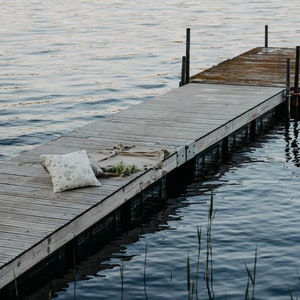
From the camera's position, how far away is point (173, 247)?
47.6 feet

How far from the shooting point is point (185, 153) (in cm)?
1720

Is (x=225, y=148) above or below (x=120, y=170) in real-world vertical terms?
below

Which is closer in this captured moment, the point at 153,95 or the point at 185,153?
the point at 185,153

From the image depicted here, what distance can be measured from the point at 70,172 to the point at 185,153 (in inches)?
127

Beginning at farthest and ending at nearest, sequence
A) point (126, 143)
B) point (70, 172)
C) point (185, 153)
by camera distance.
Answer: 1. point (126, 143)
2. point (185, 153)
3. point (70, 172)

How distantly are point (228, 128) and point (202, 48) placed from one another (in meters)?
16.4

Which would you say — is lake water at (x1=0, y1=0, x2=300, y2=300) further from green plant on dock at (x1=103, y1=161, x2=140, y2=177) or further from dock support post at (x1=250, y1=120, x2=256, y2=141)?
green plant on dock at (x1=103, y1=161, x2=140, y2=177)

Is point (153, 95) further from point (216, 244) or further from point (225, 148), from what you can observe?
point (216, 244)

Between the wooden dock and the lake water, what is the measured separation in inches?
29.1

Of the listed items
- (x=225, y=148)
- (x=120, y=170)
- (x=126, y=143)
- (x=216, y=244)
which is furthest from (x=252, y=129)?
(x=216, y=244)

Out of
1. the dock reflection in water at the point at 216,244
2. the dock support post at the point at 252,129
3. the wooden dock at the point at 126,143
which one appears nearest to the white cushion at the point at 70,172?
the wooden dock at the point at 126,143

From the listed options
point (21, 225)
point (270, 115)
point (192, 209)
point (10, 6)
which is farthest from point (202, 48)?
point (21, 225)

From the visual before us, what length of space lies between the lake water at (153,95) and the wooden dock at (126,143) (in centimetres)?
74

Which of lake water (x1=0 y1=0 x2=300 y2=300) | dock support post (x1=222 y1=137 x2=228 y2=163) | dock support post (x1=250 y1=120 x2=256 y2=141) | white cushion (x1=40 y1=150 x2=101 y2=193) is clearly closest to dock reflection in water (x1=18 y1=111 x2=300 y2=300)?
lake water (x1=0 y1=0 x2=300 y2=300)
